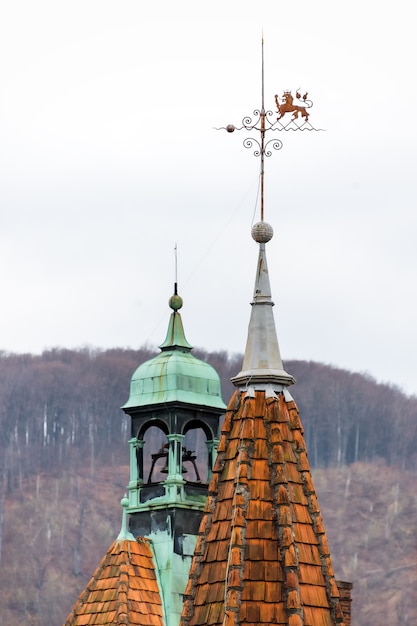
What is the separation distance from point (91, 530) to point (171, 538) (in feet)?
393

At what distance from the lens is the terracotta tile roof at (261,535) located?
5231 centimetres

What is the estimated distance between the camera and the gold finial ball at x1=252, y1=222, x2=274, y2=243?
186 ft

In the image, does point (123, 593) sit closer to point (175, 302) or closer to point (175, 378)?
point (175, 378)

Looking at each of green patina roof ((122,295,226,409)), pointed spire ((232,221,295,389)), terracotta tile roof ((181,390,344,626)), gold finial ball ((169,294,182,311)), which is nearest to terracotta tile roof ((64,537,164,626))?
green patina roof ((122,295,226,409))

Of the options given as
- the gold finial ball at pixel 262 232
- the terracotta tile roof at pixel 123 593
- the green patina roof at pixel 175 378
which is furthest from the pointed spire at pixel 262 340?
the green patina roof at pixel 175 378

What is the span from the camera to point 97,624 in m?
68.2

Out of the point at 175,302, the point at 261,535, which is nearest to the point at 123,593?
the point at 175,302

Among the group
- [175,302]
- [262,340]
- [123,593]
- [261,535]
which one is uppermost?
[175,302]

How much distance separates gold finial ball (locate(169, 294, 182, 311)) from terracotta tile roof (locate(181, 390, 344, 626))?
1900 cm

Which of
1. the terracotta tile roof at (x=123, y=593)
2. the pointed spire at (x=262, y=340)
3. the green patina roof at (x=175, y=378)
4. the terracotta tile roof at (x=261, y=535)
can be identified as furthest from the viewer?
the green patina roof at (x=175, y=378)

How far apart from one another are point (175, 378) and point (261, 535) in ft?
65.4

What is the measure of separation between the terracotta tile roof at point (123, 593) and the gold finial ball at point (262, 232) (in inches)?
555

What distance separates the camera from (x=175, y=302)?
7419 centimetres

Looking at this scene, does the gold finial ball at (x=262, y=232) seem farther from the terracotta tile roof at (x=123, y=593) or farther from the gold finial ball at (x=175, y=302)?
the gold finial ball at (x=175, y=302)
